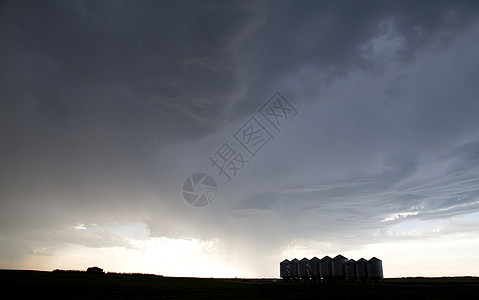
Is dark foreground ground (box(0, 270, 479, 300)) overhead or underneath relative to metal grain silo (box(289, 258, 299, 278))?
underneath

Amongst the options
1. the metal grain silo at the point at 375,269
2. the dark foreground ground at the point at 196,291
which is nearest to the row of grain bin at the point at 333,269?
the metal grain silo at the point at 375,269

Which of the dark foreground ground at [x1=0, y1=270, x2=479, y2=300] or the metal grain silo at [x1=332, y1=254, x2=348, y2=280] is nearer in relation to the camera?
the dark foreground ground at [x1=0, y1=270, x2=479, y2=300]

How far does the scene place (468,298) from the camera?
41.7 m

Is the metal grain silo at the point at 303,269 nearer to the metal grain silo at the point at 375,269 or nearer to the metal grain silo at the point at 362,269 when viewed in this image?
the metal grain silo at the point at 362,269

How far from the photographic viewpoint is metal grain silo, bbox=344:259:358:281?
10578 cm

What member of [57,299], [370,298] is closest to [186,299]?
[57,299]

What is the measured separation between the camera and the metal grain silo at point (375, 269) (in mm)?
102375

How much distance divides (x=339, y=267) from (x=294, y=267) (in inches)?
758

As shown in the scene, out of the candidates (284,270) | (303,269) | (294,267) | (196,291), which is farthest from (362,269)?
(196,291)

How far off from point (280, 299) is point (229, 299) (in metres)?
6.54

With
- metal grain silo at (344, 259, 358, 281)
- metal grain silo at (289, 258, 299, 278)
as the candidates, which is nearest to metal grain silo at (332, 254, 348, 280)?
metal grain silo at (344, 259, 358, 281)

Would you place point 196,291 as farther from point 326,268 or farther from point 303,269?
point 303,269

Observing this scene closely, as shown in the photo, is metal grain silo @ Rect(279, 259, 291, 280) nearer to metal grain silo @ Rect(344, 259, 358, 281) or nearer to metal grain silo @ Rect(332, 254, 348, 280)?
metal grain silo @ Rect(332, 254, 348, 280)

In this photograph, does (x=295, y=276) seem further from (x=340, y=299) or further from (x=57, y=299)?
(x=57, y=299)
